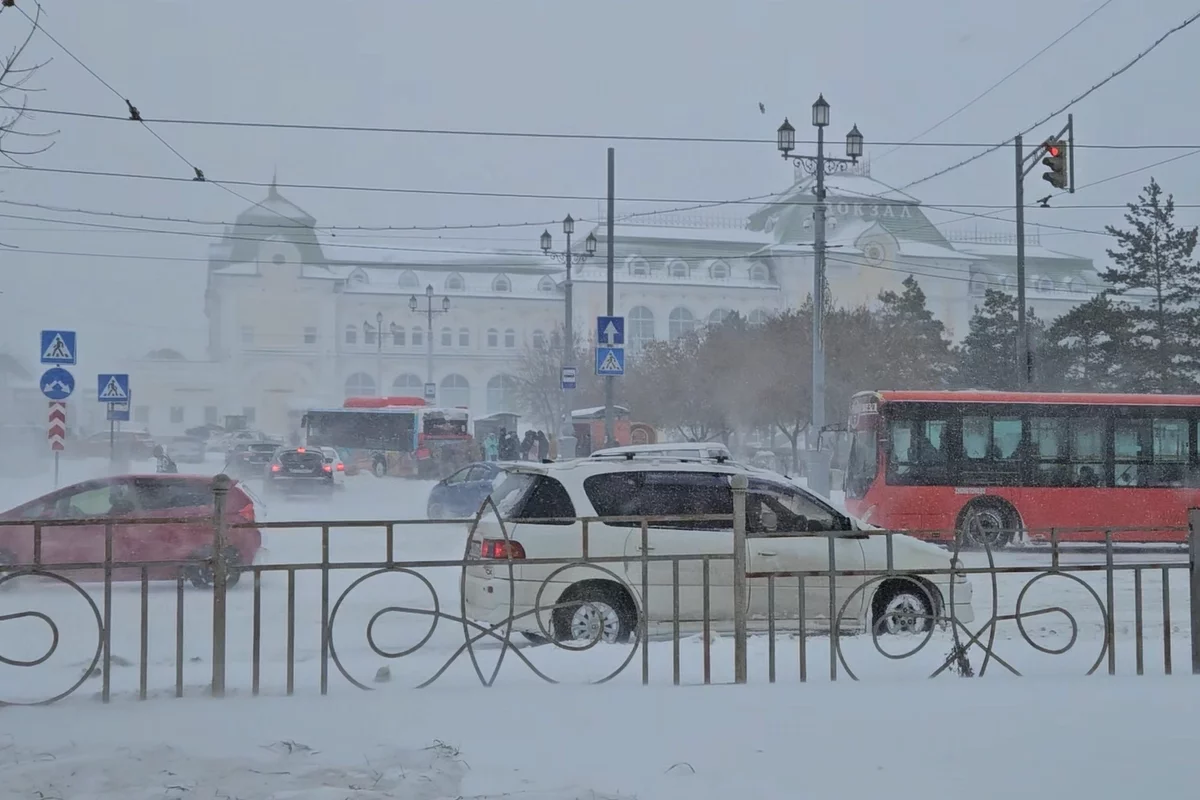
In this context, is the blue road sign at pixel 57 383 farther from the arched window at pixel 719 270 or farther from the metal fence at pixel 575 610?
the arched window at pixel 719 270

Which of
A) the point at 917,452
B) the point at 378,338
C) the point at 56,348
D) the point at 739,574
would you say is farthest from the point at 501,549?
the point at 378,338

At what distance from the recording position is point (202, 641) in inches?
391

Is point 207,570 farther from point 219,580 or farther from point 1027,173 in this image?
point 1027,173

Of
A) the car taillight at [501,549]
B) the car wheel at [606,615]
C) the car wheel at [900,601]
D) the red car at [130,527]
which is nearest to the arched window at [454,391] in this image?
the red car at [130,527]

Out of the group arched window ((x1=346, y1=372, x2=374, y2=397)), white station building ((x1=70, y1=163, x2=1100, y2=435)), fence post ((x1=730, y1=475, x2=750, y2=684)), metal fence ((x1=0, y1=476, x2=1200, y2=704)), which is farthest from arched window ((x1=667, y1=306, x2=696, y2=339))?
fence post ((x1=730, y1=475, x2=750, y2=684))

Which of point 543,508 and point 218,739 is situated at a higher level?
point 543,508

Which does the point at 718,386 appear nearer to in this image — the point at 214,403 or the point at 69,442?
the point at 69,442

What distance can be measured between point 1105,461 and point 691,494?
39.9 feet

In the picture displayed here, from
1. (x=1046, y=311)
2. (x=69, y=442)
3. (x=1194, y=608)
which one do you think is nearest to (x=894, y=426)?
(x=1194, y=608)

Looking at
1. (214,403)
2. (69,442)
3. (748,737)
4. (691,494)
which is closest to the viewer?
(748,737)

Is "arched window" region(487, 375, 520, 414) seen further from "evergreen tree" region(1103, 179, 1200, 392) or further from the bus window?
the bus window

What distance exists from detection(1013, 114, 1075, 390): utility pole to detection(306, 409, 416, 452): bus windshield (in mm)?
28654

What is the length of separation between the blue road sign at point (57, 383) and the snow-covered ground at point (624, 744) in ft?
50.7

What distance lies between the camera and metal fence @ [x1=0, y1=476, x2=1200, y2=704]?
6.55 m
